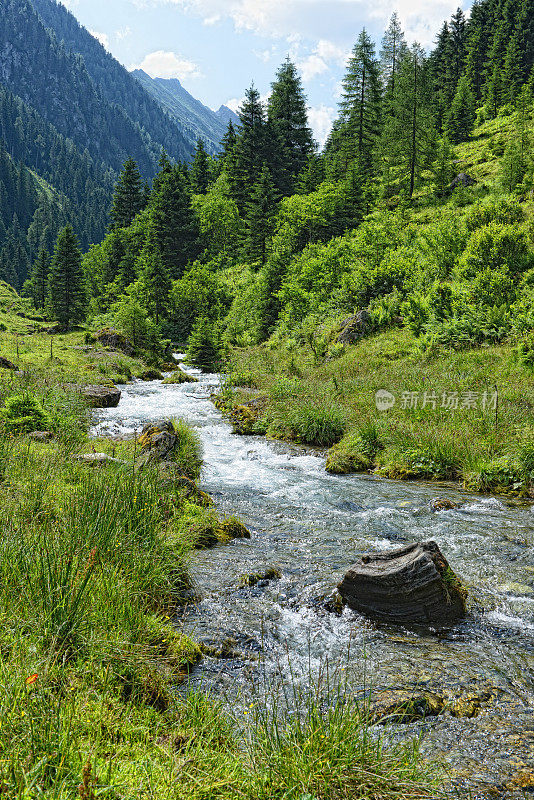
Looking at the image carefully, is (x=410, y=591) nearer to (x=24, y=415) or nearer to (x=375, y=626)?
(x=375, y=626)

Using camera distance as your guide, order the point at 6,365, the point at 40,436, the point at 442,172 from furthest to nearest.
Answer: the point at 442,172 → the point at 6,365 → the point at 40,436

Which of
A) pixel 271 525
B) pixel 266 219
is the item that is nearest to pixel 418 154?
pixel 266 219

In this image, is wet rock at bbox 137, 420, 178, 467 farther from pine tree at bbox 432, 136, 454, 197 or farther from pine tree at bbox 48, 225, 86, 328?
pine tree at bbox 48, 225, 86, 328

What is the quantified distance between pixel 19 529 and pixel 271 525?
462 centimetres

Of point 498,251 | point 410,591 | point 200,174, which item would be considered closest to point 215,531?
point 410,591

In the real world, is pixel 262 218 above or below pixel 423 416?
above

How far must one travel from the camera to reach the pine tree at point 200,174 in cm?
6425

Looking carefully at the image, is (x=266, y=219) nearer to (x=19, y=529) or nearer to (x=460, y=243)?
(x=460, y=243)

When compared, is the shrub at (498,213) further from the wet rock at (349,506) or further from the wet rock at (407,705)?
the wet rock at (407,705)

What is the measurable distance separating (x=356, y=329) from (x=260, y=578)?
19142 millimetres

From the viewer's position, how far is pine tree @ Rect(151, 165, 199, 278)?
55469mm

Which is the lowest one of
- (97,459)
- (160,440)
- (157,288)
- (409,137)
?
(160,440)

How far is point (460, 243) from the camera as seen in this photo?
903 inches

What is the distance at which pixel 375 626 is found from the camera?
512 cm
